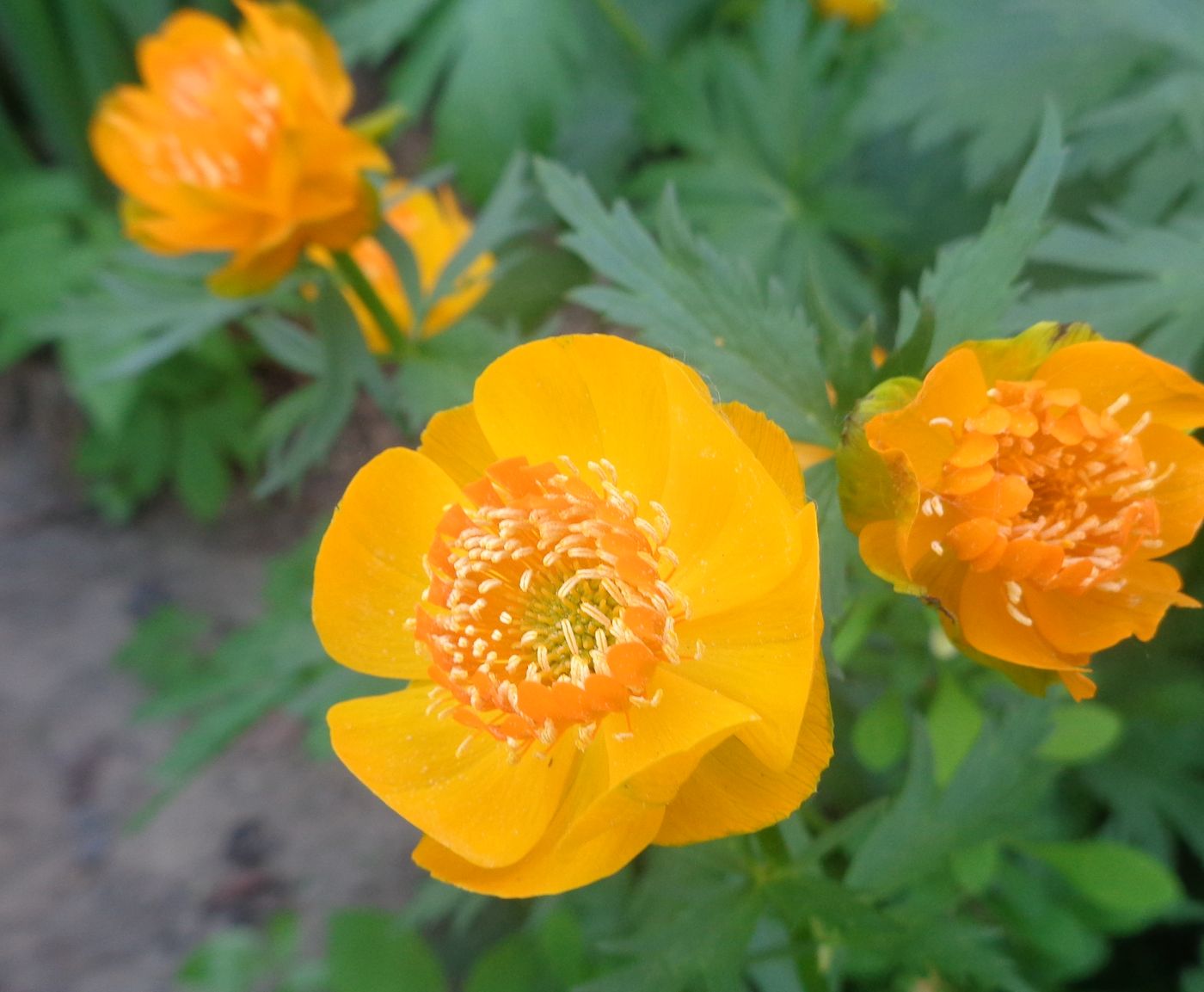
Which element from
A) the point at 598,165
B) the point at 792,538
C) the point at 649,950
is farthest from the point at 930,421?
the point at 598,165

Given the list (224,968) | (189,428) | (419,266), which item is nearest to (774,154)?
(419,266)

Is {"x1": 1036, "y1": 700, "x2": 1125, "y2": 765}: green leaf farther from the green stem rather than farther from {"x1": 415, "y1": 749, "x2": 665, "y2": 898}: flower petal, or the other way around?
the green stem

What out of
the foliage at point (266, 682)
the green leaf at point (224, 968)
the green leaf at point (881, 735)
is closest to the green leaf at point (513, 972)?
the foliage at point (266, 682)

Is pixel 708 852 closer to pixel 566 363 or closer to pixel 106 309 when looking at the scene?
pixel 566 363

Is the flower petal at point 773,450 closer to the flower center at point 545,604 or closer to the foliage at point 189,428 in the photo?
the flower center at point 545,604

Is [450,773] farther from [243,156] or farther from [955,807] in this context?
[243,156]

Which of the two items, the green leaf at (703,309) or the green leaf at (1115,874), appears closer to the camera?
the green leaf at (703,309)
